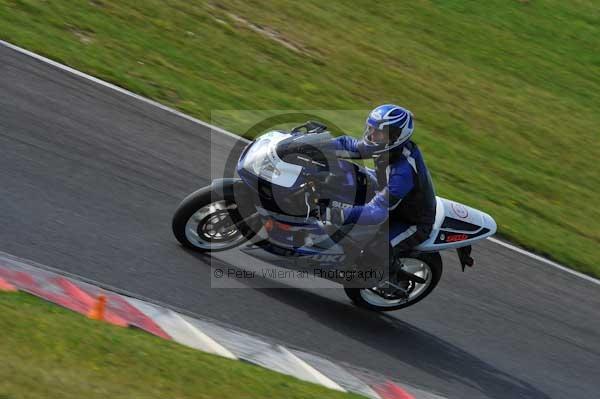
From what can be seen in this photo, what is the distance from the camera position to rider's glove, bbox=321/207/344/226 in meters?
7.37

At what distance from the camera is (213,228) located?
25.2 ft

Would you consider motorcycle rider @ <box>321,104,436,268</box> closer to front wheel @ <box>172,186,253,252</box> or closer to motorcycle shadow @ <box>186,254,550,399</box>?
motorcycle shadow @ <box>186,254,550,399</box>

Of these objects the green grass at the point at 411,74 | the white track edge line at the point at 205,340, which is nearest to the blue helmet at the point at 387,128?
the white track edge line at the point at 205,340

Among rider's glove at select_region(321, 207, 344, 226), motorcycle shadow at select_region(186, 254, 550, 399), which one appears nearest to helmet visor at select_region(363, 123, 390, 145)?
rider's glove at select_region(321, 207, 344, 226)

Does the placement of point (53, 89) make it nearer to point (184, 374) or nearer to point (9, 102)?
point (9, 102)

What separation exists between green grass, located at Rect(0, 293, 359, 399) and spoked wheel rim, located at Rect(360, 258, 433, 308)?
6.59 feet

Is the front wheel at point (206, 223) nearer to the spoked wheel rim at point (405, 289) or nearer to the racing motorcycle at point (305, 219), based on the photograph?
the racing motorcycle at point (305, 219)

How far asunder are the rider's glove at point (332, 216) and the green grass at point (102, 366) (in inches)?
67.6

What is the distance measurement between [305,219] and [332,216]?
244 millimetres

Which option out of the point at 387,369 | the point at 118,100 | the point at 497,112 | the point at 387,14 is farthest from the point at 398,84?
the point at 387,369

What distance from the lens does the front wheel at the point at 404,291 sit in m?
7.93

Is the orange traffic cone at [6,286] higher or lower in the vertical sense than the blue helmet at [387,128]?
lower

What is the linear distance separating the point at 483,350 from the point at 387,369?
1278 millimetres

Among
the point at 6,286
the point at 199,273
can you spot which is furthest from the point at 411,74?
the point at 6,286
